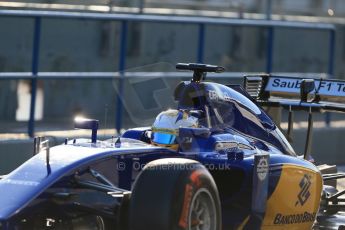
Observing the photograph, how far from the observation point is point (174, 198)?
6016mm

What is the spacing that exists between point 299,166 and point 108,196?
1.76 meters

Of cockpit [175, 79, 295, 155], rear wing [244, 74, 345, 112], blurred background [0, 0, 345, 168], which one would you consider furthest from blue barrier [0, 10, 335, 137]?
cockpit [175, 79, 295, 155]

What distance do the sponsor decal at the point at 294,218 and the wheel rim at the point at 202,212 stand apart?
922 millimetres

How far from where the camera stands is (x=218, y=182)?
6996 millimetres

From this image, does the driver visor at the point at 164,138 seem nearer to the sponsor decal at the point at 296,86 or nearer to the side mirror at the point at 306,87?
the side mirror at the point at 306,87

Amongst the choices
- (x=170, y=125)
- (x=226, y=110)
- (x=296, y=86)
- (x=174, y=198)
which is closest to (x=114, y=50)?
(x=296, y=86)

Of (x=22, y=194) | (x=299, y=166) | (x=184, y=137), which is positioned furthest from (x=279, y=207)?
(x=22, y=194)

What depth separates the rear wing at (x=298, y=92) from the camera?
27.9 feet

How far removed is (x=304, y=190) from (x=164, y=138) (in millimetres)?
1157

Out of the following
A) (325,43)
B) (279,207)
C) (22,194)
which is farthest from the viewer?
(325,43)

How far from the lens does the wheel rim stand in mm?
6230

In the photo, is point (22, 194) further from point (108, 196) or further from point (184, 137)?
point (184, 137)

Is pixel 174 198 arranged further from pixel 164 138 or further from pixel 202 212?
pixel 164 138

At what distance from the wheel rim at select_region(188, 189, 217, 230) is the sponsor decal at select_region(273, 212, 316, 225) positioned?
3.03 feet
